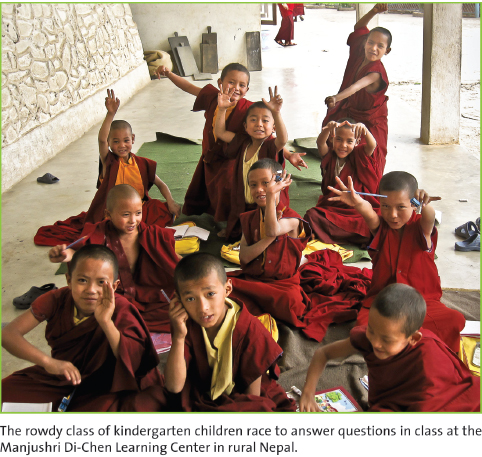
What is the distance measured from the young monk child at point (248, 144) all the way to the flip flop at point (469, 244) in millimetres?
1254

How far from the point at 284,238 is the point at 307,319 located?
484mm

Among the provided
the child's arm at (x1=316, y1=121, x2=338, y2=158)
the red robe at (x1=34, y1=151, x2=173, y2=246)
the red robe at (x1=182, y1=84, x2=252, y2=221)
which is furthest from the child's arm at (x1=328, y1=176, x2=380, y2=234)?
the red robe at (x1=34, y1=151, x2=173, y2=246)

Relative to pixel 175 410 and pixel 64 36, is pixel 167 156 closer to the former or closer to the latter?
pixel 64 36

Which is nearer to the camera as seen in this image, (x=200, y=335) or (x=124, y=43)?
(x=200, y=335)

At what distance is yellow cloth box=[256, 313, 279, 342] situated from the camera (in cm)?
293

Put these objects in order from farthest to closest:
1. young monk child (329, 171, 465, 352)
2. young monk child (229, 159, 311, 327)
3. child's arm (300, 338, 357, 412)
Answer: young monk child (229, 159, 311, 327) < young monk child (329, 171, 465, 352) < child's arm (300, 338, 357, 412)

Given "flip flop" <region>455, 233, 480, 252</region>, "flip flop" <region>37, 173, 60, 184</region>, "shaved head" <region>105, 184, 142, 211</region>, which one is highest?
"shaved head" <region>105, 184, 142, 211</region>

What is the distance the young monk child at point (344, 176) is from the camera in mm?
4051

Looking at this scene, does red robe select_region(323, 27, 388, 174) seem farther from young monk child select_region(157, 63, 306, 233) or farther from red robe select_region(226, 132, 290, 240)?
red robe select_region(226, 132, 290, 240)

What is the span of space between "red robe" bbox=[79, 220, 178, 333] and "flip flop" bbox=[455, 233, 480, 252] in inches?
81.7

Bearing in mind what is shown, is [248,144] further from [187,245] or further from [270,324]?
[270,324]

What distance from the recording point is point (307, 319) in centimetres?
305

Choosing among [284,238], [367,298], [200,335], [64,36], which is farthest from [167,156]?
[200,335]

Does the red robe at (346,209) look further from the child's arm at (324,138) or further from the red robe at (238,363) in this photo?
the red robe at (238,363)
